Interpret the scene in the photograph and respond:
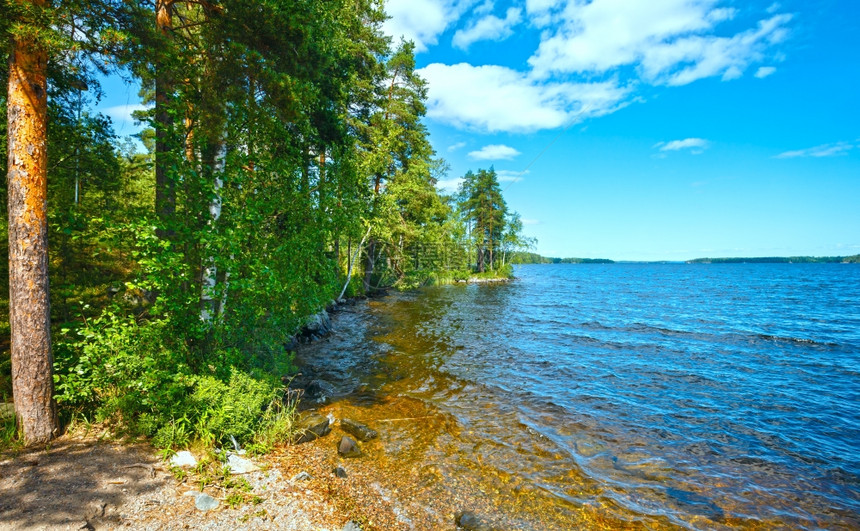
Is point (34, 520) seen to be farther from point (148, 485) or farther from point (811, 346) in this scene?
point (811, 346)

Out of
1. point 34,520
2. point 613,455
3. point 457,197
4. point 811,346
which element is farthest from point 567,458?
point 457,197

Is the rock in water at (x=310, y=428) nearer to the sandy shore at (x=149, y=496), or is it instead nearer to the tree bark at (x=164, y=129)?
the sandy shore at (x=149, y=496)

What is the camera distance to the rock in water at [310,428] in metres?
7.84

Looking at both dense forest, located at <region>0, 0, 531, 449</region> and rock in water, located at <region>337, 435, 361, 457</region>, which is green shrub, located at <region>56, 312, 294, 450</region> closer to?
dense forest, located at <region>0, 0, 531, 449</region>

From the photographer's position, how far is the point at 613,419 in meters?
9.91

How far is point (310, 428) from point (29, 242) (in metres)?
5.83

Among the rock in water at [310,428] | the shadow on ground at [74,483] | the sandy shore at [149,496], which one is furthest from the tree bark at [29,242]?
the rock in water at [310,428]

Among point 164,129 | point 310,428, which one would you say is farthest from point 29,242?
point 310,428

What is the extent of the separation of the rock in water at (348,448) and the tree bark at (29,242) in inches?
186

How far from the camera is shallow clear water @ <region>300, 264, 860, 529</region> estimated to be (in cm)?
648

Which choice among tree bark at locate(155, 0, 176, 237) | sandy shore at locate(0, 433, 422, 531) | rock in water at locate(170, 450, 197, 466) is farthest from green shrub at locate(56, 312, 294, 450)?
tree bark at locate(155, 0, 176, 237)

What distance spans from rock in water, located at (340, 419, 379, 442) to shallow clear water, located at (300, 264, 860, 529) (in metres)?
0.34

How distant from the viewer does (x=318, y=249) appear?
33.6 feet

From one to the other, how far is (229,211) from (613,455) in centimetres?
951
